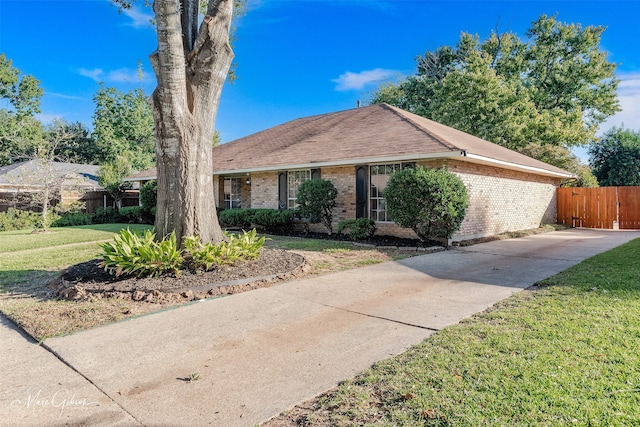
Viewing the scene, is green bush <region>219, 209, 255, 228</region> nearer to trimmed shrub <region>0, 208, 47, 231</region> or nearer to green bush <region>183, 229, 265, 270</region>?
green bush <region>183, 229, 265, 270</region>

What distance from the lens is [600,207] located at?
62.2ft

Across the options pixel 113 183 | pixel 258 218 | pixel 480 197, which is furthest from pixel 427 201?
pixel 113 183

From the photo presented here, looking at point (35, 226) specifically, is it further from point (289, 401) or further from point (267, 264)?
point (289, 401)

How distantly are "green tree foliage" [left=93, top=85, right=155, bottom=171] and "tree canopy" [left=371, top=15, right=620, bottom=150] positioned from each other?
76.4 feet

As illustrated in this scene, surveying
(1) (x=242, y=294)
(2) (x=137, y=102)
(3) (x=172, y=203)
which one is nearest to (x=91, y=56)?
(2) (x=137, y=102)

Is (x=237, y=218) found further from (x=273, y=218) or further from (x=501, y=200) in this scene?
(x=501, y=200)

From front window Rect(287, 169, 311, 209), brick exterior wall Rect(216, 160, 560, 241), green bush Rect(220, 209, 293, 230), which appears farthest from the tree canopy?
green bush Rect(220, 209, 293, 230)

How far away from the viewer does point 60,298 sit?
574cm

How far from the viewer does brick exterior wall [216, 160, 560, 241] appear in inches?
488

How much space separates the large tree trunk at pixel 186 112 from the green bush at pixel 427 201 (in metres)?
5.33

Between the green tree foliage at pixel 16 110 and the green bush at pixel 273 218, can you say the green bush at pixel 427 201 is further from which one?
the green tree foliage at pixel 16 110

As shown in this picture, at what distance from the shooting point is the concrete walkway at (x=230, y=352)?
2.89 meters

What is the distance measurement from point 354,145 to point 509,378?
11.0m

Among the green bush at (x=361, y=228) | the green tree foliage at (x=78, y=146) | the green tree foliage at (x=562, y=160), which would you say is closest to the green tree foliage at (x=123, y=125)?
the green tree foliage at (x=78, y=146)
